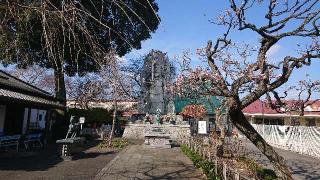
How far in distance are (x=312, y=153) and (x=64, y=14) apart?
2199cm

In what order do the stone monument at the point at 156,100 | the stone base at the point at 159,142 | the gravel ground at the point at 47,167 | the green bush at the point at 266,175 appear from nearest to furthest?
the green bush at the point at 266,175, the gravel ground at the point at 47,167, the stone base at the point at 159,142, the stone monument at the point at 156,100

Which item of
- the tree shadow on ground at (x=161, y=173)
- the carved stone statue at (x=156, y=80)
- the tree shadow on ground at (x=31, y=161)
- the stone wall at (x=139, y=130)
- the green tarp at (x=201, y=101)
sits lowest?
the tree shadow on ground at (x=161, y=173)

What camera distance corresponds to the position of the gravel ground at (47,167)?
12.1m

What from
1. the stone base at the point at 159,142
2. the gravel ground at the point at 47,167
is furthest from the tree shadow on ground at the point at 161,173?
the stone base at the point at 159,142

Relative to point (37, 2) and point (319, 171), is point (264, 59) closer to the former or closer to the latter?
point (37, 2)

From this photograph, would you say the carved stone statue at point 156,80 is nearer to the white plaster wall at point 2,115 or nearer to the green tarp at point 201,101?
the green tarp at point 201,101

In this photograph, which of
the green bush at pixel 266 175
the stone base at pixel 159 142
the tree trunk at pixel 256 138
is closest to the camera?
the tree trunk at pixel 256 138

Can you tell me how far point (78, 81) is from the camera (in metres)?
49.8

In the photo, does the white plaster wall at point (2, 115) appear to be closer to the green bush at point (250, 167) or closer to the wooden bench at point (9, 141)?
the wooden bench at point (9, 141)

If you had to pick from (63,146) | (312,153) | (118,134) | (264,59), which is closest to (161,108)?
(118,134)

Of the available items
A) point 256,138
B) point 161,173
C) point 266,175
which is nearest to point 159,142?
point 161,173

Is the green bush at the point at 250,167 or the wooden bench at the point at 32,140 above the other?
the wooden bench at the point at 32,140

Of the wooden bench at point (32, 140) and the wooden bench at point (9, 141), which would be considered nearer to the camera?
the wooden bench at point (9, 141)

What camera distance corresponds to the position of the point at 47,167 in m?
14.0
